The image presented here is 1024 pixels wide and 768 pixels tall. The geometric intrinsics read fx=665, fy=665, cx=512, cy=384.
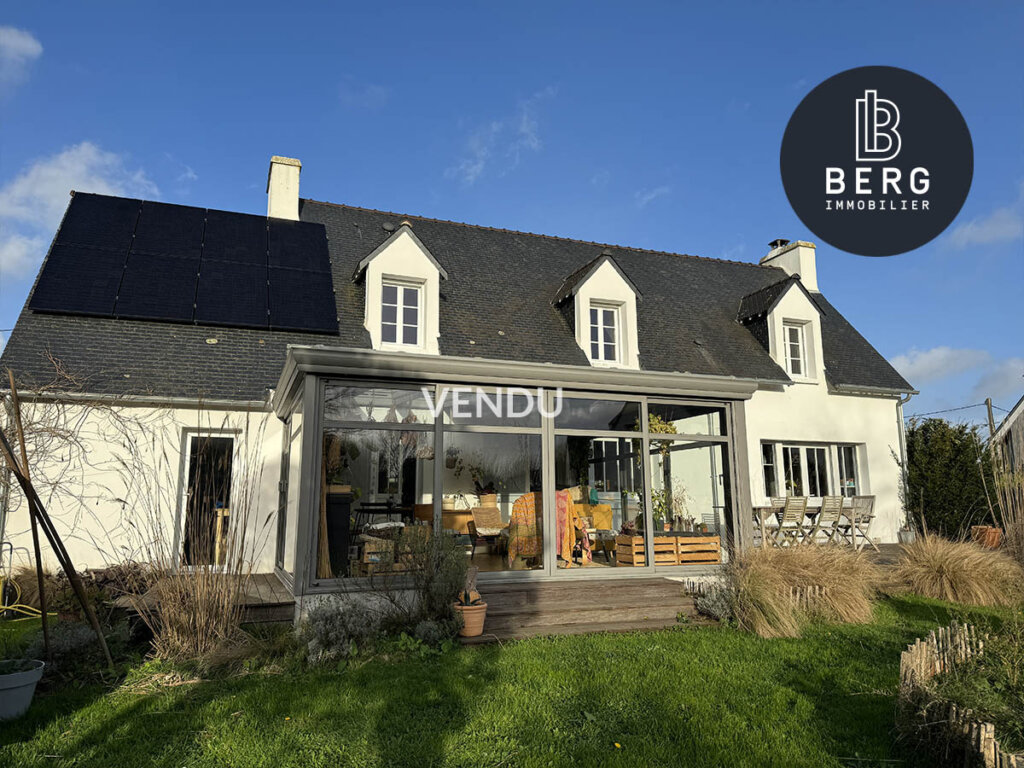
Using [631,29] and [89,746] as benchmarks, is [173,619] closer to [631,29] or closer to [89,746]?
[89,746]

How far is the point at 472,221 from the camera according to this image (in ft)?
49.0

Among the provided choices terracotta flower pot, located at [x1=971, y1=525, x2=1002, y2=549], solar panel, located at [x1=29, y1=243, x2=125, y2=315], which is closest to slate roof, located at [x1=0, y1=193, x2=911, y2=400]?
solar panel, located at [x1=29, y1=243, x2=125, y2=315]

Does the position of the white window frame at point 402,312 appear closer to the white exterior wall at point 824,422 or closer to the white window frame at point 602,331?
the white window frame at point 602,331

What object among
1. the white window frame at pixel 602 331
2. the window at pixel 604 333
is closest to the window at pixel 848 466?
the white window frame at pixel 602 331

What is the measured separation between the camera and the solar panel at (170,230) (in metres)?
11.0

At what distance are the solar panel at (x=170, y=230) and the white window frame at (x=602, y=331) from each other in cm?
690

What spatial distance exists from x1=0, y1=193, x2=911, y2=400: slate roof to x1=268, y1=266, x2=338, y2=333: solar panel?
0.19 metres

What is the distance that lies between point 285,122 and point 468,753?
10541mm

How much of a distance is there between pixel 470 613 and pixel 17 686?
11.1 ft

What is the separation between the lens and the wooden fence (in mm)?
2979

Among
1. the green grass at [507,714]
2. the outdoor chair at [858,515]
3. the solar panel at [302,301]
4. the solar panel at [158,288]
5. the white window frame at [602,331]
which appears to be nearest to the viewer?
the green grass at [507,714]

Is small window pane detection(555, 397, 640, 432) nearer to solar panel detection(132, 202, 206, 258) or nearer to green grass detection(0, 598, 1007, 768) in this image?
green grass detection(0, 598, 1007, 768)

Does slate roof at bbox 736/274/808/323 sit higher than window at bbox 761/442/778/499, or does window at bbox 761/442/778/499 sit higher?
slate roof at bbox 736/274/808/323

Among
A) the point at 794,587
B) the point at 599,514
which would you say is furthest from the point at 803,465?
the point at 794,587
